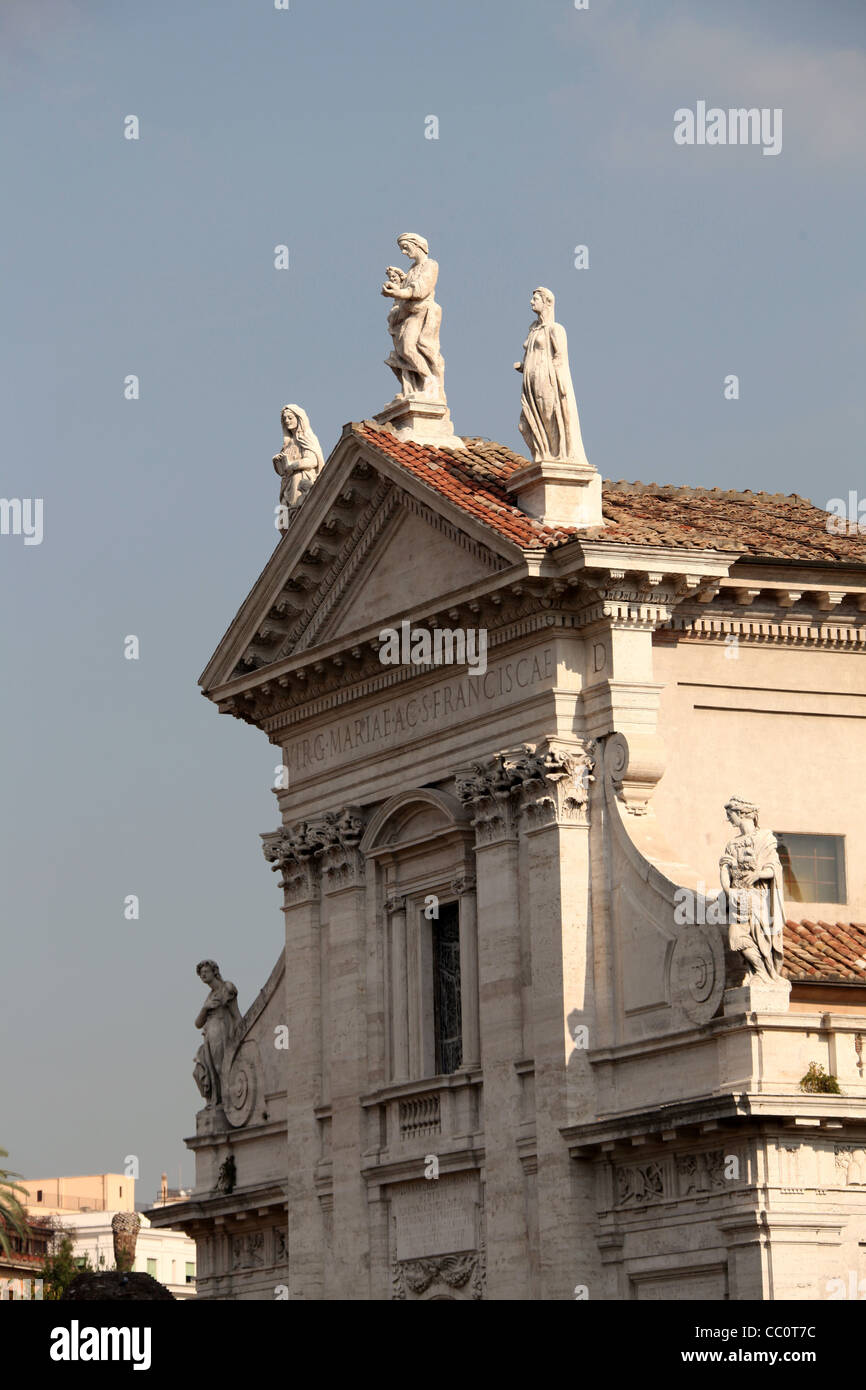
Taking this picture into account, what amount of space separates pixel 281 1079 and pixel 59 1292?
37737mm

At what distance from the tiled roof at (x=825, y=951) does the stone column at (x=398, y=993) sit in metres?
5.21

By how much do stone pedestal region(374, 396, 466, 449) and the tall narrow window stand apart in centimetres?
592

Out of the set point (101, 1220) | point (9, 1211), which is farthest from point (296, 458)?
point (101, 1220)

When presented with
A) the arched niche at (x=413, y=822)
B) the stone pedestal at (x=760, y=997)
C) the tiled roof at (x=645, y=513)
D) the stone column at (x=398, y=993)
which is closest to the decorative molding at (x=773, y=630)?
the tiled roof at (x=645, y=513)

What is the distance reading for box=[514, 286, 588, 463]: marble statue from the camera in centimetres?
3347

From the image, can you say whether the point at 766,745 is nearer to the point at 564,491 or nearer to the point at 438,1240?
the point at 564,491

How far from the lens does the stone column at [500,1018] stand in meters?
32.2

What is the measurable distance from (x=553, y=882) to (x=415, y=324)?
816 centimetres

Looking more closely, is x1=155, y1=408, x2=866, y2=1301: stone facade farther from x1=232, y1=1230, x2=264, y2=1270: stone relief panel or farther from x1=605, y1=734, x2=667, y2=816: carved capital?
x1=232, y1=1230, x2=264, y2=1270: stone relief panel

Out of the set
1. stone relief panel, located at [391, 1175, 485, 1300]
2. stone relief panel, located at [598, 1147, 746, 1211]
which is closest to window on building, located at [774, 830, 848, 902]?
stone relief panel, located at [598, 1147, 746, 1211]

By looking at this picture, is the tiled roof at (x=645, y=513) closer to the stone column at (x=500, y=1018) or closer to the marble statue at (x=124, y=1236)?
the stone column at (x=500, y=1018)

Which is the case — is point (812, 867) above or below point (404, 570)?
below

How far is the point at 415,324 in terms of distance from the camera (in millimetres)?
Answer: 36531

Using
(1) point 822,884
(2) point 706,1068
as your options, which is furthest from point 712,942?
(1) point 822,884
